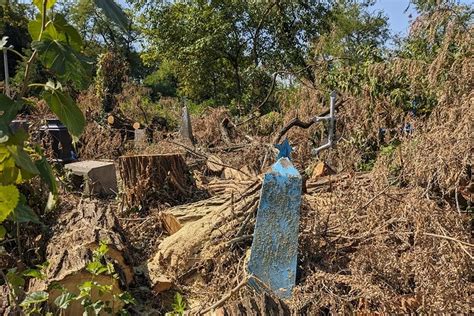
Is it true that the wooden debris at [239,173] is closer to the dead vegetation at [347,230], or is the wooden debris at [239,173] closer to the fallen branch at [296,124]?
the dead vegetation at [347,230]

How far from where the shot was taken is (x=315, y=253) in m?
3.51

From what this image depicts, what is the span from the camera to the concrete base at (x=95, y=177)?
5668mm

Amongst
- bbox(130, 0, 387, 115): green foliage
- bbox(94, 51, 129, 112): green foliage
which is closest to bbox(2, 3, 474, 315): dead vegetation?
bbox(94, 51, 129, 112): green foliage

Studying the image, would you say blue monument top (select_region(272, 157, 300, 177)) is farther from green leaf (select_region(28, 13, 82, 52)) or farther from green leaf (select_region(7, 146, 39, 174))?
green leaf (select_region(7, 146, 39, 174))

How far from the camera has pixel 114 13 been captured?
105 cm

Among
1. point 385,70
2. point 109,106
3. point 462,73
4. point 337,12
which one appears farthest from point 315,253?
point 337,12

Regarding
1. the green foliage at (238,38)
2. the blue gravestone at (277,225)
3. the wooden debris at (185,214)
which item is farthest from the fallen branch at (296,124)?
the green foliage at (238,38)

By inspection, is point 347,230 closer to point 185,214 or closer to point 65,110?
point 185,214

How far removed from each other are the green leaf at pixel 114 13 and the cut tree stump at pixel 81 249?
2.11 metres

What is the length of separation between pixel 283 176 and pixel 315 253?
678mm

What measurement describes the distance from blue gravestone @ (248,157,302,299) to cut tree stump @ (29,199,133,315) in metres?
0.95

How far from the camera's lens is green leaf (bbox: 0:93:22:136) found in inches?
41.0

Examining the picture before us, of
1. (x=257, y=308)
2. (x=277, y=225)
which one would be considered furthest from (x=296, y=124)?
(x=257, y=308)

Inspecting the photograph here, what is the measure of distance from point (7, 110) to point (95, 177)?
4.87 meters
